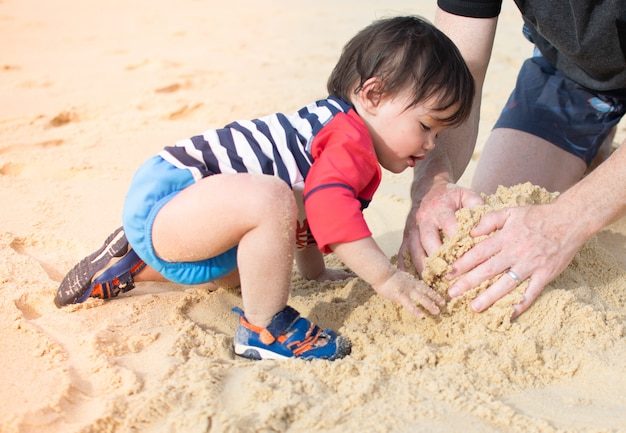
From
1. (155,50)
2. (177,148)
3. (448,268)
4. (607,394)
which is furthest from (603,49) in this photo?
(155,50)

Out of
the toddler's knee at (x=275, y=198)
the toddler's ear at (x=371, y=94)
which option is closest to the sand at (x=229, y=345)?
the toddler's knee at (x=275, y=198)

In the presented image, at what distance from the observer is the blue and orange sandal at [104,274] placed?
224cm

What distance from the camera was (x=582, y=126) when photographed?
308cm

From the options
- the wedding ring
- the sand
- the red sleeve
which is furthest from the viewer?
the wedding ring

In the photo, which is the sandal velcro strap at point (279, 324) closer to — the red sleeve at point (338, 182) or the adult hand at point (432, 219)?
the red sleeve at point (338, 182)

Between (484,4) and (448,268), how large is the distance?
3.89 ft

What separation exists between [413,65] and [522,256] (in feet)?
2.27

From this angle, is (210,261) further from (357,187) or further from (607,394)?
(607,394)

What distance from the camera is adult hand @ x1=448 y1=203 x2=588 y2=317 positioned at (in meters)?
2.02

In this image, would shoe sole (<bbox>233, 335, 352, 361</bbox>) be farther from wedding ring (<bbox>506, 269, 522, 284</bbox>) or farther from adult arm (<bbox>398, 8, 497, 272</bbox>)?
wedding ring (<bbox>506, 269, 522, 284</bbox>)

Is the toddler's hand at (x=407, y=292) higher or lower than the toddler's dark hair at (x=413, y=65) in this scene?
lower

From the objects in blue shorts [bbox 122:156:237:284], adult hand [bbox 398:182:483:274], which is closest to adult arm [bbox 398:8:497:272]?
adult hand [bbox 398:182:483:274]

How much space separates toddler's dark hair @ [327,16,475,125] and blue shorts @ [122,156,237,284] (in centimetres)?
67

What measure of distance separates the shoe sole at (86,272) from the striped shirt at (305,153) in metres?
0.43
